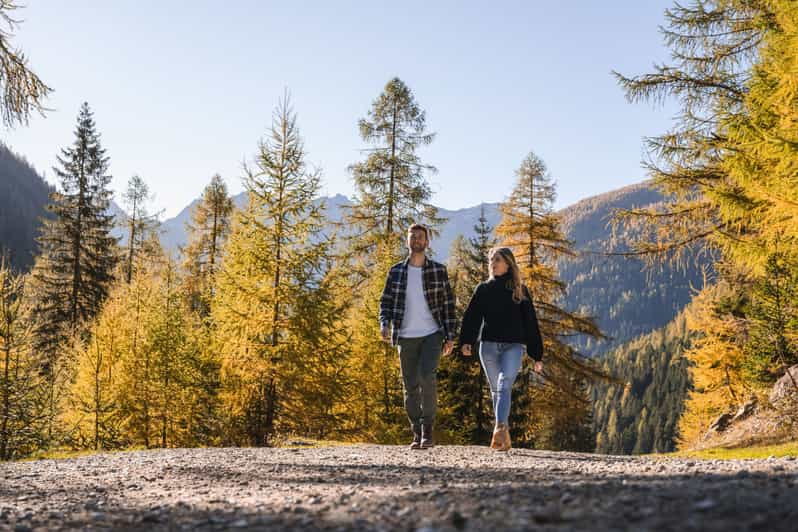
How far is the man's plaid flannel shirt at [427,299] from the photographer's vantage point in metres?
7.18

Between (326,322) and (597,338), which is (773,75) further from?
(597,338)

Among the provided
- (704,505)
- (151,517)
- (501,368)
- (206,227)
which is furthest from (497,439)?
(206,227)

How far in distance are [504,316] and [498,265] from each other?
0.65 meters

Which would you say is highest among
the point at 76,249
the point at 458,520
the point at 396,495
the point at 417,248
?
the point at 76,249

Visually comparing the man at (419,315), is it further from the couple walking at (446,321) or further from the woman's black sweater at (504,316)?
the woman's black sweater at (504,316)

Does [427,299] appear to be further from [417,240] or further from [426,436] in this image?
[426,436]

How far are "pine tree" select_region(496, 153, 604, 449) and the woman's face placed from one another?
44.8 feet

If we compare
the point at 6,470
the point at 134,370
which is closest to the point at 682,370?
the point at 134,370

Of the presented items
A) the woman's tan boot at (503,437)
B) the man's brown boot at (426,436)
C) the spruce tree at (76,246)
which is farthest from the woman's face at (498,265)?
the spruce tree at (76,246)

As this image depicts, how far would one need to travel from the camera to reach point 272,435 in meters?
13.5

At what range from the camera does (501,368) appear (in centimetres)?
705

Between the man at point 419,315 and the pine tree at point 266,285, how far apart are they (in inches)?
271

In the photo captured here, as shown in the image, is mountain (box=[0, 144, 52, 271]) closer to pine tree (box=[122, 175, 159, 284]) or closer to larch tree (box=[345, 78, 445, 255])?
pine tree (box=[122, 175, 159, 284])

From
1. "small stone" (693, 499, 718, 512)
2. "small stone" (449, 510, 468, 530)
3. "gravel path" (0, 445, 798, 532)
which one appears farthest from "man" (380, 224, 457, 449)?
"small stone" (693, 499, 718, 512)
